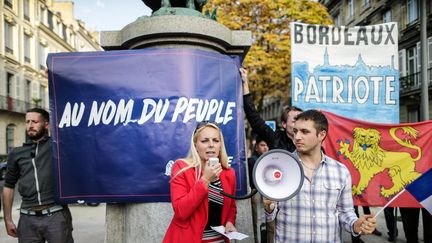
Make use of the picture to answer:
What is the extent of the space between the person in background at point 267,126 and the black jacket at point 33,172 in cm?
197

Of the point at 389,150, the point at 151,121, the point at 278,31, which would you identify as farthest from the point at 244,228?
the point at 278,31

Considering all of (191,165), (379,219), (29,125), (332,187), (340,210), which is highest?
(29,125)

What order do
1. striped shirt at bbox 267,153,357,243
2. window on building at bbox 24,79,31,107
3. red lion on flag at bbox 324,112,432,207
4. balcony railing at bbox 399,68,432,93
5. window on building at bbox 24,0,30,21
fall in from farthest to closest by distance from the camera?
1. window on building at bbox 24,79,31,107
2. window on building at bbox 24,0,30,21
3. balcony railing at bbox 399,68,432,93
4. red lion on flag at bbox 324,112,432,207
5. striped shirt at bbox 267,153,357,243

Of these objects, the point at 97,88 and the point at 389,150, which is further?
the point at 389,150

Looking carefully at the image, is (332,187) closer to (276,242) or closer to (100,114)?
(276,242)

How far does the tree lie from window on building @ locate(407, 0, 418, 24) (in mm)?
8191

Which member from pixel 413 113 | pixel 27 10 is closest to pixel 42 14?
pixel 27 10

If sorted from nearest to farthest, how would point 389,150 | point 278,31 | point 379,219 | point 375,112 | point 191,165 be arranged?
point 191,165 → point 389,150 → point 375,112 → point 379,219 → point 278,31

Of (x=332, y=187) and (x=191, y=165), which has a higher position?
(x=191, y=165)

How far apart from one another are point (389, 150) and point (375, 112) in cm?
151

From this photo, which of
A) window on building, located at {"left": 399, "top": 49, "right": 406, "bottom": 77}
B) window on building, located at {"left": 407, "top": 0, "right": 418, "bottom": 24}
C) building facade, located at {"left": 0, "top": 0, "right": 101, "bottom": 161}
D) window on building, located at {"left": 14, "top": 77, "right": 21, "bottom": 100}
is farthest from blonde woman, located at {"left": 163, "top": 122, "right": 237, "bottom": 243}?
window on building, located at {"left": 14, "top": 77, "right": 21, "bottom": 100}

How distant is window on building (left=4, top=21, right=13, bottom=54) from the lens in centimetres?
2827

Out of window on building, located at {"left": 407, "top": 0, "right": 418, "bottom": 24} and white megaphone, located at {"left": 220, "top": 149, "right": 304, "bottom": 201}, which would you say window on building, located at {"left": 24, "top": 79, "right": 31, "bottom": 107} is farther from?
white megaphone, located at {"left": 220, "top": 149, "right": 304, "bottom": 201}

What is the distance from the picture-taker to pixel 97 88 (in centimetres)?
346
